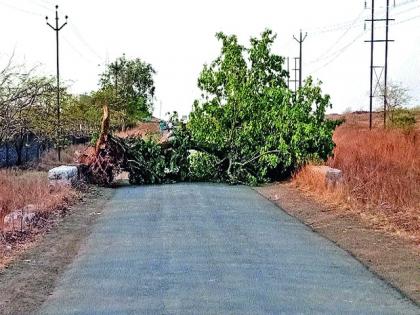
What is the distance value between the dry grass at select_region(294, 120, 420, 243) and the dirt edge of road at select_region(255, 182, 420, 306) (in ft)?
1.15

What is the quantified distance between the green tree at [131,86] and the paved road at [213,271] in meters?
52.9

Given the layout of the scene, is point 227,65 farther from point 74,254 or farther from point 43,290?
point 43,290

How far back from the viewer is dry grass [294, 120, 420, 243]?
41.6 feet

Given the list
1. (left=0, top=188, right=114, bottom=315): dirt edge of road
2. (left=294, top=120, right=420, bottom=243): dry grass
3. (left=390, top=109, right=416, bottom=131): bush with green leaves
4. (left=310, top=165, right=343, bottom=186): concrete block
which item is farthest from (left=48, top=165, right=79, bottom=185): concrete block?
(left=390, top=109, right=416, bottom=131): bush with green leaves

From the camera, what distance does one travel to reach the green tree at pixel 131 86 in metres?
67.9

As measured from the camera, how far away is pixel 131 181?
21375mm

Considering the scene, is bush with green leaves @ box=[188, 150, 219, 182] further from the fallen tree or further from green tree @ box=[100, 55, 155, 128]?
green tree @ box=[100, 55, 155, 128]

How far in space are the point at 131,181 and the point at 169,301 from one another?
1469 centimetres

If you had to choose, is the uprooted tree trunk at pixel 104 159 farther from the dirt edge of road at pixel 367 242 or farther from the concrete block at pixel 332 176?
the concrete block at pixel 332 176

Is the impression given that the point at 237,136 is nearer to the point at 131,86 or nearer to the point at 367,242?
the point at 367,242

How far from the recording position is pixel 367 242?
35.0 feet

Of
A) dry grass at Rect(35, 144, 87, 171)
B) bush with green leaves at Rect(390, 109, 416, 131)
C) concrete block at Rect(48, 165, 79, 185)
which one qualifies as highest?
bush with green leaves at Rect(390, 109, 416, 131)

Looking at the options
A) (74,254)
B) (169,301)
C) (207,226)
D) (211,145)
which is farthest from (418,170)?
(169,301)

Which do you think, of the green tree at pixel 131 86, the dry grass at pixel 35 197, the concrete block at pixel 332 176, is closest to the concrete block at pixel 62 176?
the dry grass at pixel 35 197
